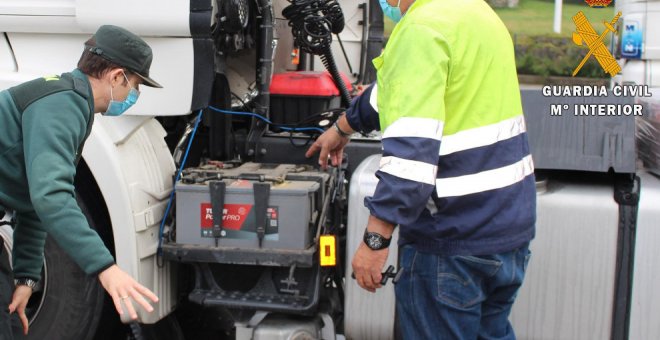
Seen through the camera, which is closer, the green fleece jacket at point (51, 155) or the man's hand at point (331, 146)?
the green fleece jacket at point (51, 155)

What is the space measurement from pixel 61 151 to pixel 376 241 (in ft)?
3.01

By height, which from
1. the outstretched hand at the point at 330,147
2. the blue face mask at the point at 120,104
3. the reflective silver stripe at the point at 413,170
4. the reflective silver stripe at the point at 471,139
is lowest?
the outstretched hand at the point at 330,147

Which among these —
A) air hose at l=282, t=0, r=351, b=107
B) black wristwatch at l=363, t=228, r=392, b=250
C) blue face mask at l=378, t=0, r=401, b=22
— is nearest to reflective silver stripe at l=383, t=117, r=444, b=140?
black wristwatch at l=363, t=228, r=392, b=250

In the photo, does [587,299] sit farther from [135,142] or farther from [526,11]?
[526,11]

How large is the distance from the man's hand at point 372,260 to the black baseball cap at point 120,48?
0.84 m

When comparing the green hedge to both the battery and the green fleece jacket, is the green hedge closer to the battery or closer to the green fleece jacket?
the battery

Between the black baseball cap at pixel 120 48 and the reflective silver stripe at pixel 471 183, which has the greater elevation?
the black baseball cap at pixel 120 48

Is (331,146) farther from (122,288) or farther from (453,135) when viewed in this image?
(122,288)

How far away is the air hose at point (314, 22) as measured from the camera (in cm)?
360

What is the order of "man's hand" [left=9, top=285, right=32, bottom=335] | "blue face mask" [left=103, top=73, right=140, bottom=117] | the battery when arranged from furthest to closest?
the battery < "man's hand" [left=9, top=285, right=32, bottom=335] < "blue face mask" [left=103, top=73, right=140, bottom=117]

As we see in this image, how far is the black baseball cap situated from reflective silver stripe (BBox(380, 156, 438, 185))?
826 mm

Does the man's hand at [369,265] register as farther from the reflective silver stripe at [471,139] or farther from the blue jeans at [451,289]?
the reflective silver stripe at [471,139]

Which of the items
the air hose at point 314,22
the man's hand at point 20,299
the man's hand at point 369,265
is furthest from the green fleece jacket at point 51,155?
the air hose at point 314,22

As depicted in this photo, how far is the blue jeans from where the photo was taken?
2285 millimetres
